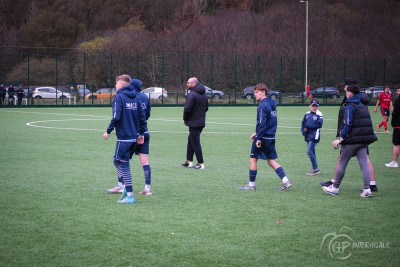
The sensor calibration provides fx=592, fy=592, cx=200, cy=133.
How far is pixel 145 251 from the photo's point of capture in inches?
275

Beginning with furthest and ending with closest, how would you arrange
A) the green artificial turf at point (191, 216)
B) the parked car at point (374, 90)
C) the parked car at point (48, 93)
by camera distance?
the parked car at point (374, 90) → the parked car at point (48, 93) → the green artificial turf at point (191, 216)

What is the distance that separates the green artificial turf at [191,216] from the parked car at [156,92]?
34.7 meters

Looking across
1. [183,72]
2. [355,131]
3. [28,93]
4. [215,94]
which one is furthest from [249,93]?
[355,131]

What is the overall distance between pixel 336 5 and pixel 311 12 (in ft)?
14.7

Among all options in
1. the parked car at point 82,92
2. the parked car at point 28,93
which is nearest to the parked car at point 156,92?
the parked car at point 82,92

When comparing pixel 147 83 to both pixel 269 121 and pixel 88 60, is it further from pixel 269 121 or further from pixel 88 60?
pixel 269 121

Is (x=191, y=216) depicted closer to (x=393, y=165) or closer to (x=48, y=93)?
(x=393, y=165)

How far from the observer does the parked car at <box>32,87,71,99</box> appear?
160 ft

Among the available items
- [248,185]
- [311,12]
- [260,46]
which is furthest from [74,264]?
[311,12]

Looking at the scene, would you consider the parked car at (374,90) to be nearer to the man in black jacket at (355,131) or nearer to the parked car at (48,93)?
the parked car at (48,93)

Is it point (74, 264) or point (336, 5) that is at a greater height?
point (336, 5)

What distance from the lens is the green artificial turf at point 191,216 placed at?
6871mm

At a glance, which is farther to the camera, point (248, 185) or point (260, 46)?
point (260, 46)

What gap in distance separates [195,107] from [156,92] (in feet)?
120
